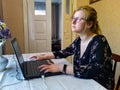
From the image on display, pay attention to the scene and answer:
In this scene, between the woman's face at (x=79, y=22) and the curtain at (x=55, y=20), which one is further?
the curtain at (x=55, y=20)

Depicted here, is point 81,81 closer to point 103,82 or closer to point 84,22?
point 103,82

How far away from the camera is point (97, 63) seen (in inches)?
42.9

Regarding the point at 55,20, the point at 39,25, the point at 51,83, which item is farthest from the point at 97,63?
the point at 55,20

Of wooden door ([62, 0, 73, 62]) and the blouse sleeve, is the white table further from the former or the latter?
wooden door ([62, 0, 73, 62])

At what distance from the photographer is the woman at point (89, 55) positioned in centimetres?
109

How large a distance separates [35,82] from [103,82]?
1.60 feet

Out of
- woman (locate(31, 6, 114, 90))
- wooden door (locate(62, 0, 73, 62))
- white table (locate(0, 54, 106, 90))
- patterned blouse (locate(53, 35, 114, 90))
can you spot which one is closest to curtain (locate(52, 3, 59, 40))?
wooden door (locate(62, 0, 73, 62))

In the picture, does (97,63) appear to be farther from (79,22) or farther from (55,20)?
(55,20)

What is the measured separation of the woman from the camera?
3.58ft

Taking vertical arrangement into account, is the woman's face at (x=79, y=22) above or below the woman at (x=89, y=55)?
above

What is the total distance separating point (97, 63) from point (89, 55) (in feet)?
0.46

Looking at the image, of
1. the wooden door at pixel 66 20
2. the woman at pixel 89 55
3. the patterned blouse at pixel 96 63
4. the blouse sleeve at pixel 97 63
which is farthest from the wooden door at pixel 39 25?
the blouse sleeve at pixel 97 63

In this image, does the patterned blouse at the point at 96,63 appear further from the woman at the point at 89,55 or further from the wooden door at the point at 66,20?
the wooden door at the point at 66,20

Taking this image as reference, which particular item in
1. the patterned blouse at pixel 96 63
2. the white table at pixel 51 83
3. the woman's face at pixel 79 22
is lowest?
→ the white table at pixel 51 83
